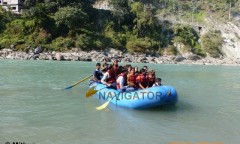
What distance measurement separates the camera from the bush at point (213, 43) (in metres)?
45.6

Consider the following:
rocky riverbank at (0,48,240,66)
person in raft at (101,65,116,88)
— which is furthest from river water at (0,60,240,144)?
rocky riverbank at (0,48,240,66)

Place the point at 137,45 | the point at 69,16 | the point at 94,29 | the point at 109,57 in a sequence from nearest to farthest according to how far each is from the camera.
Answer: the point at 109,57 < the point at 69,16 < the point at 137,45 < the point at 94,29

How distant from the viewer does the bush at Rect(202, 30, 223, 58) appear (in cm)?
4556

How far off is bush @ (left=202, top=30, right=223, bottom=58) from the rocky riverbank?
162 centimetres

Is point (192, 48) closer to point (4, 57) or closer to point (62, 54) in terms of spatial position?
point (62, 54)

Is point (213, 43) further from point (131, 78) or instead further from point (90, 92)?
point (131, 78)

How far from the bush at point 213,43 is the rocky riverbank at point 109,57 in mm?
1625

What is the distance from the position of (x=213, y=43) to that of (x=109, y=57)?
18.0 metres

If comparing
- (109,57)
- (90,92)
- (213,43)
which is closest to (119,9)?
(109,57)

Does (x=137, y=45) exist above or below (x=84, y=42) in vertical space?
below

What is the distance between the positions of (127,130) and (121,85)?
259cm

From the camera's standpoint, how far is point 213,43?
46000mm

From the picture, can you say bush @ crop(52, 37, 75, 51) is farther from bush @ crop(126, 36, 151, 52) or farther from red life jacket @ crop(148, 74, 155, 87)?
red life jacket @ crop(148, 74, 155, 87)

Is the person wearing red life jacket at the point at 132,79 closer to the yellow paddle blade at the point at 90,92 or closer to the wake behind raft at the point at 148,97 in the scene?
the wake behind raft at the point at 148,97
